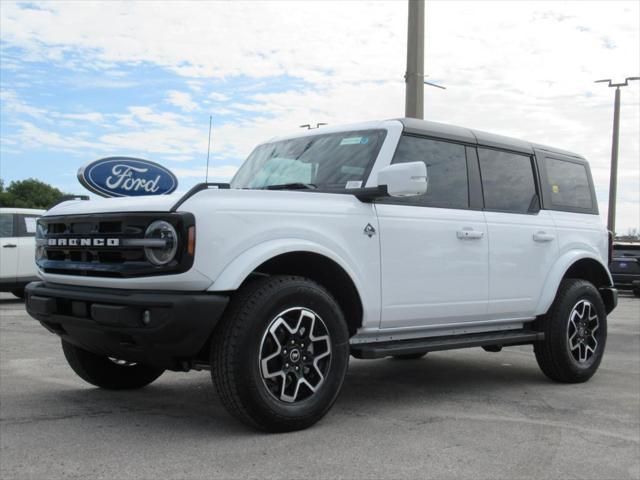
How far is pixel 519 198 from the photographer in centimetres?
615

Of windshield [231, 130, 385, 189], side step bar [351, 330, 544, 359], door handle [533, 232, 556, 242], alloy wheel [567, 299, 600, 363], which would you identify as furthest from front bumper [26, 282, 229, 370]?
alloy wheel [567, 299, 600, 363]

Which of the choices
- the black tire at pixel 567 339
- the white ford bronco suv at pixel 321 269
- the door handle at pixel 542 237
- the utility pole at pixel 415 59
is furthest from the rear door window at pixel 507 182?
the utility pole at pixel 415 59

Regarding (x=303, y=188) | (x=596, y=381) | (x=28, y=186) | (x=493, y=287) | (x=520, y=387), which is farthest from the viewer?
(x=28, y=186)

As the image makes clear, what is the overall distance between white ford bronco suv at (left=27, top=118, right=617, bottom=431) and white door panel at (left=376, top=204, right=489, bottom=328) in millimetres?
13

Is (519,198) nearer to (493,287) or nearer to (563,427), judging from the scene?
(493,287)

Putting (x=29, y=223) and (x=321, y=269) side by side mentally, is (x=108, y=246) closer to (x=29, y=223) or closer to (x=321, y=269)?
(x=321, y=269)

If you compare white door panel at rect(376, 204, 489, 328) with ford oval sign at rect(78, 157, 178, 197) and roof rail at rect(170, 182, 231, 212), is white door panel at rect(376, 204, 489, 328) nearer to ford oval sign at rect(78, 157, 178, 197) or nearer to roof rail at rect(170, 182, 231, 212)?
roof rail at rect(170, 182, 231, 212)

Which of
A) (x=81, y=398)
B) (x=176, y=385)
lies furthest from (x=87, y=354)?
(x=176, y=385)

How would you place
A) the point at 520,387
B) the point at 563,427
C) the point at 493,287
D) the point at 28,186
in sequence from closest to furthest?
the point at 563,427 → the point at 493,287 → the point at 520,387 → the point at 28,186

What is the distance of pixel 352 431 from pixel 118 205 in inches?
72.8

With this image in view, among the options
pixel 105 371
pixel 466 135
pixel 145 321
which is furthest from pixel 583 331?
pixel 145 321

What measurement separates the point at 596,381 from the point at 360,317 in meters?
2.84

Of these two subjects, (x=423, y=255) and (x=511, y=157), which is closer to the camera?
(x=423, y=255)

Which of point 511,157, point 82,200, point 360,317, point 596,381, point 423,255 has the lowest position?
point 596,381
